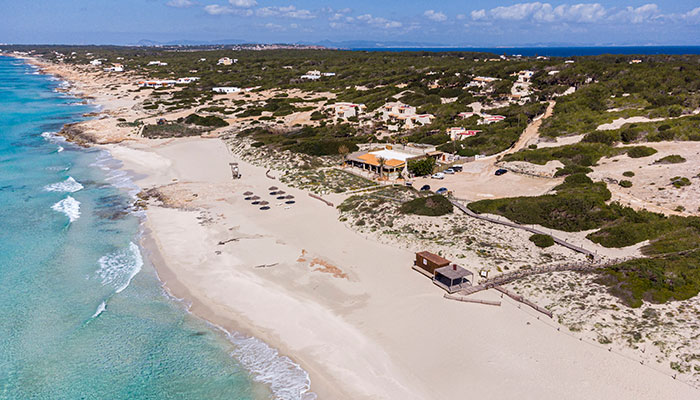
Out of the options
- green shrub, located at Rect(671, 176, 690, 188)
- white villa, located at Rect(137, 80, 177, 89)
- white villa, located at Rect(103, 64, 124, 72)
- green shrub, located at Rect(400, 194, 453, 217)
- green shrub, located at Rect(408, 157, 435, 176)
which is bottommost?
green shrub, located at Rect(400, 194, 453, 217)

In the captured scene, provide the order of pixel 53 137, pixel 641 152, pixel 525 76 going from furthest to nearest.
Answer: pixel 525 76
pixel 53 137
pixel 641 152

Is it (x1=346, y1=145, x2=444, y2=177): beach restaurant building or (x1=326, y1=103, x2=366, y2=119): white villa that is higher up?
(x1=326, y1=103, x2=366, y2=119): white villa

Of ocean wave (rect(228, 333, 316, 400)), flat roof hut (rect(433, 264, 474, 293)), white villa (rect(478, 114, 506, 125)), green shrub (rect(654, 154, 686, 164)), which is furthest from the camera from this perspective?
white villa (rect(478, 114, 506, 125))

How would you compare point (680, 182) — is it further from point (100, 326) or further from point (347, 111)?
point (347, 111)

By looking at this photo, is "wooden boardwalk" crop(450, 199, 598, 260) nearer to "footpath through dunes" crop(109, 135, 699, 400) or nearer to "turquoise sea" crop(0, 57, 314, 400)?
"footpath through dunes" crop(109, 135, 699, 400)

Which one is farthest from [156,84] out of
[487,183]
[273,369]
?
[273,369]

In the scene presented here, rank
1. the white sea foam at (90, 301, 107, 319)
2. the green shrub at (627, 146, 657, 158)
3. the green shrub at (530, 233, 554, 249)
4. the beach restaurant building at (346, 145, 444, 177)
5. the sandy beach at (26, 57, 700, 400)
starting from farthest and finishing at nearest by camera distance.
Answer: the beach restaurant building at (346, 145, 444, 177)
the green shrub at (627, 146, 657, 158)
the green shrub at (530, 233, 554, 249)
the white sea foam at (90, 301, 107, 319)
the sandy beach at (26, 57, 700, 400)

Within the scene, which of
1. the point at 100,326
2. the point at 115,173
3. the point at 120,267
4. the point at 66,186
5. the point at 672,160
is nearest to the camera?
the point at 100,326

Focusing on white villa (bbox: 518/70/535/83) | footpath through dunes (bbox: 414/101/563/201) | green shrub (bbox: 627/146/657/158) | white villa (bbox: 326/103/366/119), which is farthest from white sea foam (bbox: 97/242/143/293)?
white villa (bbox: 518/70/535/83)
